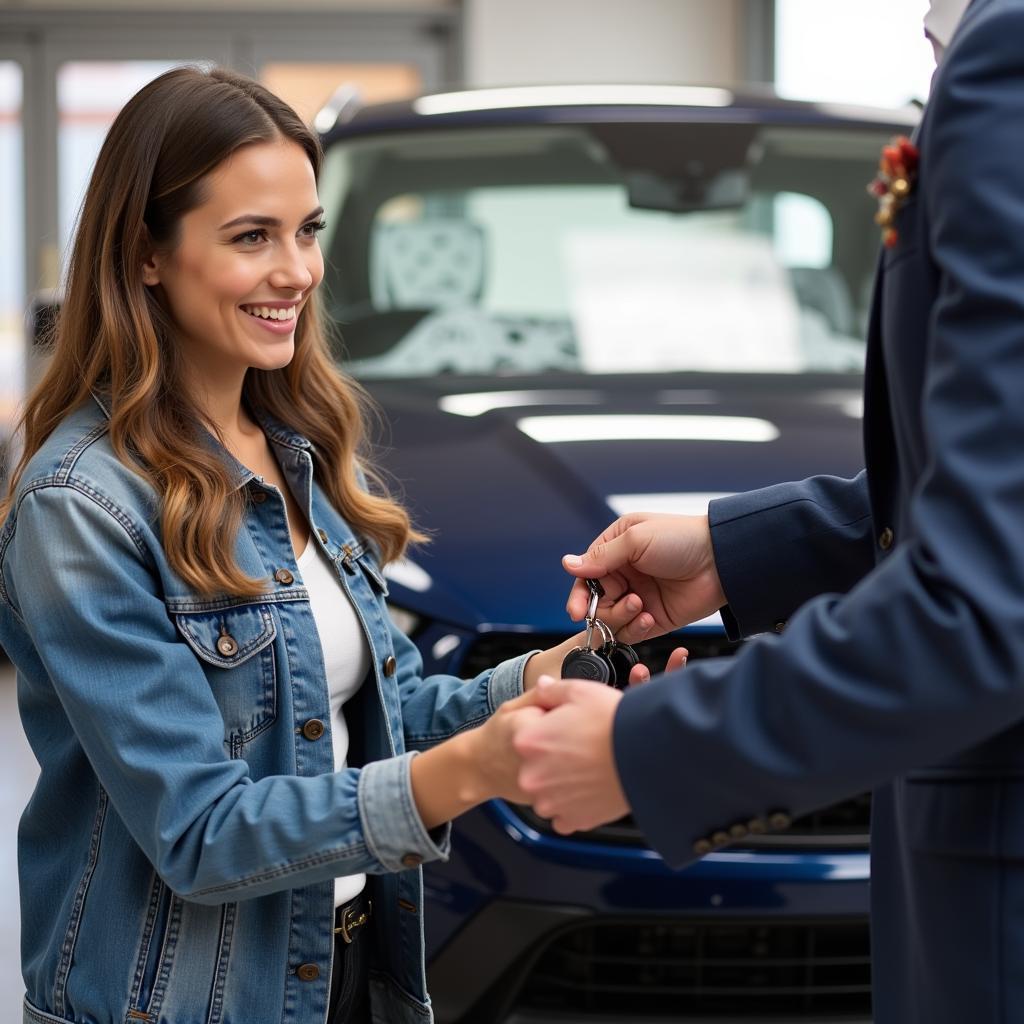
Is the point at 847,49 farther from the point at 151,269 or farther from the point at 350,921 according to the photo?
the point at 350,921

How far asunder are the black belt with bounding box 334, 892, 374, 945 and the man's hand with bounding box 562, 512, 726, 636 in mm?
383

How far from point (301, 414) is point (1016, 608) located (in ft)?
2.99

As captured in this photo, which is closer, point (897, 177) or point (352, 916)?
point (897, 177)

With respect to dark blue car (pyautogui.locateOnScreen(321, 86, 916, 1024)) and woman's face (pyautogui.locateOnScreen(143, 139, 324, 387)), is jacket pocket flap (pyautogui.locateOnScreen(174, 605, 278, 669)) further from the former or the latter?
dark blue car (pyautogui.locateOnScreen(321, 86, 916, 1024))

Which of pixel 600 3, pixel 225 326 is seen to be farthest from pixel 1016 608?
pixel 600 3

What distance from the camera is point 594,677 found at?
1.49 m

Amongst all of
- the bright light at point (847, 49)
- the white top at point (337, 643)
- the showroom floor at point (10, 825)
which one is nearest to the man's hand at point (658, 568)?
the white top at point (337, 643)

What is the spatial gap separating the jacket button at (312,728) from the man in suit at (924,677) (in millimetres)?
337

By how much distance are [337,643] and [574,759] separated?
1.44 feet

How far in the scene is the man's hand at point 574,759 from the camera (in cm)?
117

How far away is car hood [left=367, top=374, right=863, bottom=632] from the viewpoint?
2.12m

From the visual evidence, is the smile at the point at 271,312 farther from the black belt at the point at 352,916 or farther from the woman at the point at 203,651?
the black belt at the point at 352,916

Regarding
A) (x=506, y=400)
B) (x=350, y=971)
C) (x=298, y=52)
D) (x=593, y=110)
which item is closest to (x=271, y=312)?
(x=350, y=971)

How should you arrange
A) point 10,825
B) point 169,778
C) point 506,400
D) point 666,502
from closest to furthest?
point 169,778 → point 666,502 → point 506,400 → point 10,825
